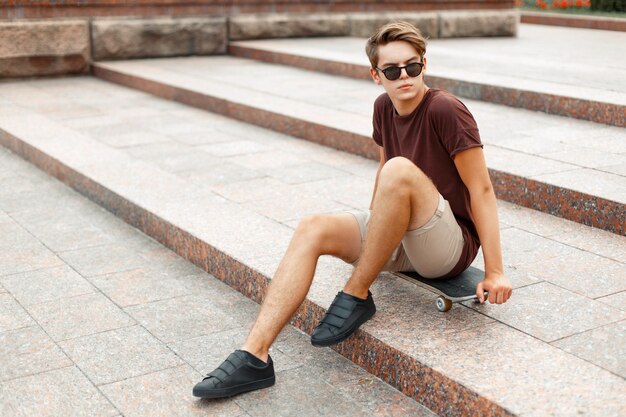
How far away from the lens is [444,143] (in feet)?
11.0

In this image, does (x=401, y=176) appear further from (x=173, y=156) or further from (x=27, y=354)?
(x=173, y=156)

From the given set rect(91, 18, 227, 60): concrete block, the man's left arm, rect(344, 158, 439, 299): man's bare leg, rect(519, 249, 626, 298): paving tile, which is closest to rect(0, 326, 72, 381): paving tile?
rect(344, 158, 439, 299): man's bare leg

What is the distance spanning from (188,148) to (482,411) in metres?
4.56

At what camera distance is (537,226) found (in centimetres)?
469

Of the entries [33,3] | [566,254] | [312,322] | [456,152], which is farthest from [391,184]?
[33,3]

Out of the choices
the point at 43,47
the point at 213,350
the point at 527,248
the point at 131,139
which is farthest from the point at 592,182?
the point at 43,47

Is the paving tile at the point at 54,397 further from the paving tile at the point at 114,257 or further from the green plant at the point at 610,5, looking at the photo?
the green plant at the point at 610,5

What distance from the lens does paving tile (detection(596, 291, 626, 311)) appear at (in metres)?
3.54

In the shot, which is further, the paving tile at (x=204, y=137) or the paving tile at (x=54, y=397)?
the paving tile at (x=204, y=137)

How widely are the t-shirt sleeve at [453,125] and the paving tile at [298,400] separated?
1048mm

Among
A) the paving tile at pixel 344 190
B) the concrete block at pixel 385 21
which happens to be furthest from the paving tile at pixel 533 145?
the concrete block at pixel 385 21

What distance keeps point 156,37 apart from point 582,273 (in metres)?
8.66

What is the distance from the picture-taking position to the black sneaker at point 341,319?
11.1 ft

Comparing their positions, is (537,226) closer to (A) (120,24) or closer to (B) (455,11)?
(A) (120,24)
